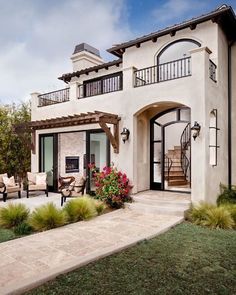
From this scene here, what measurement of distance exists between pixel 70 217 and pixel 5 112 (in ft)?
34.6

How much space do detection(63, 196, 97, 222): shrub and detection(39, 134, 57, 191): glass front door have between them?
5.14 metres

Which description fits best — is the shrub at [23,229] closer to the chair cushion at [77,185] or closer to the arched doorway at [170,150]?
the chair cushion at [77,185]

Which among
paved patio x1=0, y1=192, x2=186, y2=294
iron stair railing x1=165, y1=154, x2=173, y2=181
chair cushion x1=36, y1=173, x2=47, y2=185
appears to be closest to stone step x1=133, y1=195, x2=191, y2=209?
paved patio x1=0, y1=192, x2=186, y2=294

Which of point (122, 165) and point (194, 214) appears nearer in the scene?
point (194, 214)

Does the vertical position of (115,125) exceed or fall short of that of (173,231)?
it exceeds it

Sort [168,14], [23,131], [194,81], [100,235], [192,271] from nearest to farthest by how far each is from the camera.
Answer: [192,271] < [100,235] < [194,81] < [168,14] < [23,131]

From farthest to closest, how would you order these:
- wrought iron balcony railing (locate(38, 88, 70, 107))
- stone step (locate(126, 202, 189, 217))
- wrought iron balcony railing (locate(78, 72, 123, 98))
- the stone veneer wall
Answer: the stone veneer wall < wrought iron balcony railing (locate(38, 88, 70, 107)) < wrought iron balcony railing (locate(78, 72, 123, 98)) < stone step (locate(126, 202, 189, 217))

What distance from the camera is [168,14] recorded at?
38.4ft

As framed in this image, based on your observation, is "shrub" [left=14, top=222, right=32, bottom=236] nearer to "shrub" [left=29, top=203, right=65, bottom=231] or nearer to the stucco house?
"shrub" [left=29, top=203, right=65, bottom=231]

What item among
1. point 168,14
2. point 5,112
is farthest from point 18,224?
point 168,14

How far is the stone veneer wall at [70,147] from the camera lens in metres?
13.1

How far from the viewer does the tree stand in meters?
14.5

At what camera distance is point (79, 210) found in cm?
739

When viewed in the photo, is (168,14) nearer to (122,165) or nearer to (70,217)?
(122,165)
